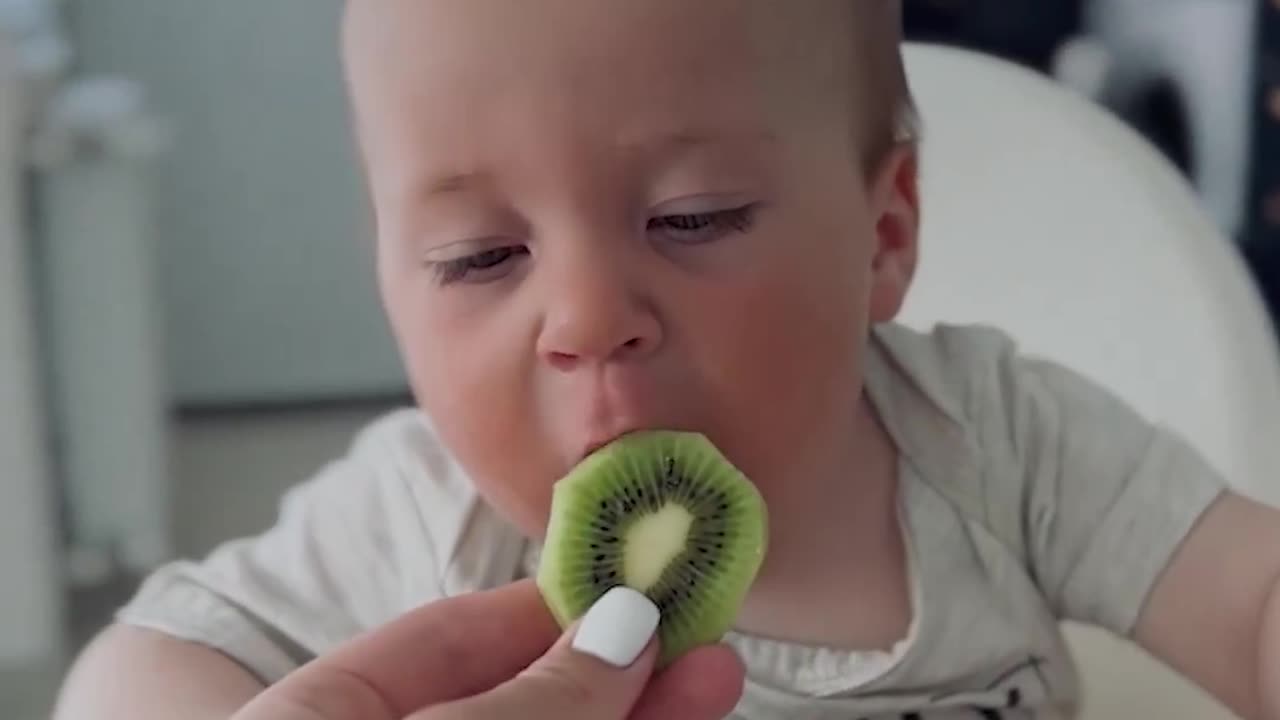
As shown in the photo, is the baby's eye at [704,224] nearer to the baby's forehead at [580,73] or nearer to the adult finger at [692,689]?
the baby's forehead at [580,73]

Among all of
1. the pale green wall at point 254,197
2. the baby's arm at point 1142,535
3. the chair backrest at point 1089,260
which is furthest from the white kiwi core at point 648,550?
the pale green wall at point 254,197

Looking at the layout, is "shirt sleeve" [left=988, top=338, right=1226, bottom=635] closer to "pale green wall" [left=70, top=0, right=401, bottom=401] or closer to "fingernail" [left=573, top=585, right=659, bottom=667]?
"fingernail" [left=573, top=585, right=659, bottom=667]

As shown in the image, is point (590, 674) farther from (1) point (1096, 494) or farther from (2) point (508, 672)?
(1) point (1096, 494)

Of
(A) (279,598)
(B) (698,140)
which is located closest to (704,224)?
(B) (698,140)

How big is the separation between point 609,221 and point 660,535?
10 cm

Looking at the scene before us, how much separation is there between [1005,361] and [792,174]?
198 mm

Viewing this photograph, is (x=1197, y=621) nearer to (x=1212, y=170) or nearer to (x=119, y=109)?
(x=1212, y=170)

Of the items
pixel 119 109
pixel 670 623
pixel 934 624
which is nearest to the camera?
pixel 670 623

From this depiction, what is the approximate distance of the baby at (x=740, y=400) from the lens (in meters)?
0.53

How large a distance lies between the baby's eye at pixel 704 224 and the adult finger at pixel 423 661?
5.0 inches

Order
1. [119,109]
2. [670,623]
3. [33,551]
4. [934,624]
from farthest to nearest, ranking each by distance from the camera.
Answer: [119,109] → [33,551] → [934,624] → [670,623]

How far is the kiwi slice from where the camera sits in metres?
0.51

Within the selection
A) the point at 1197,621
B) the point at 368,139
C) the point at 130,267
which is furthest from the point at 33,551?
the point at 1197,621

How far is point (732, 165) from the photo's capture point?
0.55 metres
